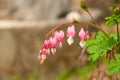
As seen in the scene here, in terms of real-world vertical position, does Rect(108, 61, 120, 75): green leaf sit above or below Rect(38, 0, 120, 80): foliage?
below

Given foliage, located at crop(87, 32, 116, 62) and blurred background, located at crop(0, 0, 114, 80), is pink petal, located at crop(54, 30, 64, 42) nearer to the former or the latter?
foliage, located at crop(87, 32, 116, 62)

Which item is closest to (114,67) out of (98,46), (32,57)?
(98,46)

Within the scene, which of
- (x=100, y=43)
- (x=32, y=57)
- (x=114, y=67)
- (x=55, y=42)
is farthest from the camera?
(x=32, y=57)

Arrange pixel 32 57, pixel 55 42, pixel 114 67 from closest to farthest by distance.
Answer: pixel 114 67 < pixel 55 42 < pixel 32 57

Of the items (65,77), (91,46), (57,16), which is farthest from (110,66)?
(57,16)

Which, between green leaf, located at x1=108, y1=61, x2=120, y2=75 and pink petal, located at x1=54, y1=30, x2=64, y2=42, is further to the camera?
pink petal, located at x1=54, y1=30, x2=64, y2=42

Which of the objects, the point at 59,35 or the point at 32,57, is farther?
the point at 32,57

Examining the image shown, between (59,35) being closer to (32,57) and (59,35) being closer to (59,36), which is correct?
(59,36)

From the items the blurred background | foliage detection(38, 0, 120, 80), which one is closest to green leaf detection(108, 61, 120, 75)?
foliage detection(38, 0, 120, 80)

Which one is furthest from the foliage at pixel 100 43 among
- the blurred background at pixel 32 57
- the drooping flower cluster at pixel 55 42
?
the blurred background at pixel 32 57

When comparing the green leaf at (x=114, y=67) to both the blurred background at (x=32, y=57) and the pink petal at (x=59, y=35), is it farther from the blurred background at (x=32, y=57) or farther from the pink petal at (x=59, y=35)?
the blurred background at (x=32, y=57)

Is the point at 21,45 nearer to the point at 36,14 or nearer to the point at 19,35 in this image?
the point at 19,35

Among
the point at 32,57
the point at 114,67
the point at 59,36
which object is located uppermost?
the point at 59,36

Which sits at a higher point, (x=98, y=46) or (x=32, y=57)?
(x=98, y=46)
